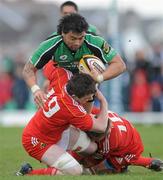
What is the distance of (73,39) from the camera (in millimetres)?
11844

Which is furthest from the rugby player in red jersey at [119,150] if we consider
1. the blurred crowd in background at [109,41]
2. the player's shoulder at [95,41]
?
the blurred crowd in background at [109,41]

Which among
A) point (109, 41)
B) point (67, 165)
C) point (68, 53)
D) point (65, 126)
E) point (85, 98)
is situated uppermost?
point (109, 41)

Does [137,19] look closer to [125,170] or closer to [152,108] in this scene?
[152,108]

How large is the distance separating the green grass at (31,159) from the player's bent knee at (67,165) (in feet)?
1.96

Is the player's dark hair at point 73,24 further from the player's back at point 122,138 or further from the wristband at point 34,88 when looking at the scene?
the player's back at point 122,138

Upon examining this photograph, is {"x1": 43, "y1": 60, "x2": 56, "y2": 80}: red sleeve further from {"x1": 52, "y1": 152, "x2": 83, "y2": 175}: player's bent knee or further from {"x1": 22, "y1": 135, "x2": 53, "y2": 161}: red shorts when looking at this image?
{"x1": 52, "y1": 152, "x2": 83, "y2": 175}: player's bent knee

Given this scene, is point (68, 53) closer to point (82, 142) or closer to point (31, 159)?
point (82, 142)

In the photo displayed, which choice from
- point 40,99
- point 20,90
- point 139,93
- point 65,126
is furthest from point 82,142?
point 20,90

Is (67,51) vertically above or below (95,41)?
below

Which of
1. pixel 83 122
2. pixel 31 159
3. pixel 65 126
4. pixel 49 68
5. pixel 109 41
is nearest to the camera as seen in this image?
pixel 83 122

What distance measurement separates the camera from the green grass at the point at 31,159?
1134 cm

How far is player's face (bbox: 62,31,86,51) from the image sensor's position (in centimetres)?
1177

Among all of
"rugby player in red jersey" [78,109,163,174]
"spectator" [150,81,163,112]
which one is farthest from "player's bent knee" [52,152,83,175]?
"spectator" [150,81,163,112]

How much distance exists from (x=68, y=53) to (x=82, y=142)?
120 centimetres
